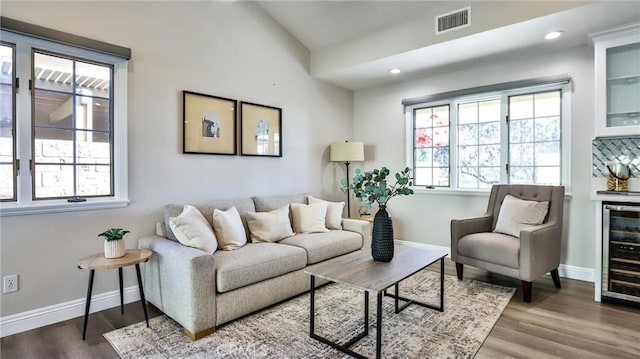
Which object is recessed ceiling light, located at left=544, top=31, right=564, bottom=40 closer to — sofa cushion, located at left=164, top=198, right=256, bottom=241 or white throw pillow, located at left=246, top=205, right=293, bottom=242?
white throw pillow, located at left=246, top=205, right=293, bottom=242

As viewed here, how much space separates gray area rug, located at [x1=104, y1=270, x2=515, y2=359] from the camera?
6.73ft

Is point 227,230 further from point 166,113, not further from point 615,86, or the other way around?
point 615,86

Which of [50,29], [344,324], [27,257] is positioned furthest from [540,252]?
[50,29]

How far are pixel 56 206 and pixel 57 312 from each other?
797 mm

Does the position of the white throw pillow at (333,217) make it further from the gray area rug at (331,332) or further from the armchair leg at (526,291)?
the armchair leg at (526,291)

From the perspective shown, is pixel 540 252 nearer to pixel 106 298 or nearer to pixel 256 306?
pixel 256 306

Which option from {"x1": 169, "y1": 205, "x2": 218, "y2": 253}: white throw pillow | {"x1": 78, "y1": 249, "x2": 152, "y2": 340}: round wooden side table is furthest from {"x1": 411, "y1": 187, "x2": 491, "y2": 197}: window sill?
{"x1": 78, "y1": 249, "x2": 152, "y2": 340}: round wooden side table

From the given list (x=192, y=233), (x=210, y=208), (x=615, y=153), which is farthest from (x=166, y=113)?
(x=615, y=153)

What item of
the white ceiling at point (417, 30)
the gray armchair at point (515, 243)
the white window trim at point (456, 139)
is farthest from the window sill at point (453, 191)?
the white ceiling at point (417, 30)

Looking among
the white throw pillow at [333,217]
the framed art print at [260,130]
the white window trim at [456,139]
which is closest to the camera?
the white window trim at [456,139]

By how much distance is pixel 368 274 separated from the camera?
2.12 meters

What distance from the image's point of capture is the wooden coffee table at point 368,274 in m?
1.91

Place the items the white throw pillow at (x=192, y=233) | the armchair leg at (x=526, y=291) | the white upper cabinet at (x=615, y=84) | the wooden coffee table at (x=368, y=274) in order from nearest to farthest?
the wooden coffee table at (x=368, y=274) < the white throw pillow at (x=192, y=233) < the armchair leg at (x=526, y=291) < the white upper cabinet at (x=615, y=84)

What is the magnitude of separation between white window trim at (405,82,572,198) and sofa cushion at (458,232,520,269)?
0.93 m
